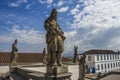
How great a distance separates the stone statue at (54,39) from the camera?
20.8ft

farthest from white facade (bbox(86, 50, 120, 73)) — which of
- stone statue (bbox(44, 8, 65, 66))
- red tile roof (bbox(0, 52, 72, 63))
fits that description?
stone statue (bbox(44, 8, 65, 66))

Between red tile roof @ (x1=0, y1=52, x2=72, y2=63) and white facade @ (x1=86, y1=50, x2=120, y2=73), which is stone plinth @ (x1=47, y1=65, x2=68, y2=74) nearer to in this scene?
red tile roof @ (x1=0, y1=52, x2=72, y2=63)

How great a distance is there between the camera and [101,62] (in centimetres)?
5597

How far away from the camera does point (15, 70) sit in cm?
1525

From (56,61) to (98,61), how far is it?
49.9 m

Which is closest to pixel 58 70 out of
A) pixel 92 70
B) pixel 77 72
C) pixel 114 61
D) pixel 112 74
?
pixel 112 74

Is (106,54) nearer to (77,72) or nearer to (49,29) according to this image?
(77,72)

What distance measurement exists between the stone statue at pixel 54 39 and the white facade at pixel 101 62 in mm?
48028

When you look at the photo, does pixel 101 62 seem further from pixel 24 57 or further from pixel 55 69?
pixel 55 69

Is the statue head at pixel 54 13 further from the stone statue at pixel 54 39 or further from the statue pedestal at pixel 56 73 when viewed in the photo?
the statue pedestal at pixel 56 73

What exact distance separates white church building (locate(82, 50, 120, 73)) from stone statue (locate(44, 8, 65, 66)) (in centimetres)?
4803

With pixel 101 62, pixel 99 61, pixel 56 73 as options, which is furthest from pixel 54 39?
pixel 101 62

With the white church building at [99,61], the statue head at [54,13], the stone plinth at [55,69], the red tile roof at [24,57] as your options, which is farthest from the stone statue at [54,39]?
the white church building at [99,61]

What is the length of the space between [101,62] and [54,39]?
170ft
